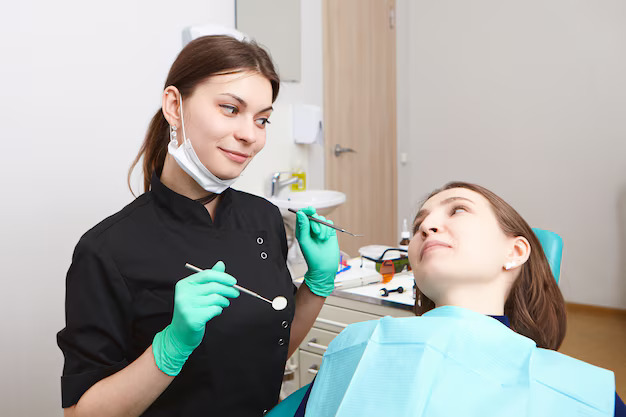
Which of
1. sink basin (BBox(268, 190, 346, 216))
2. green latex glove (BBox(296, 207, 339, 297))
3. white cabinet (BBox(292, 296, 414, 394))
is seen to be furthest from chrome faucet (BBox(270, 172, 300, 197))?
green latex glove (BBox(296, 207, 339, 297))

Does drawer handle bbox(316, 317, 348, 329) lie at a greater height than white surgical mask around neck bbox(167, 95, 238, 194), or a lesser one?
lesser

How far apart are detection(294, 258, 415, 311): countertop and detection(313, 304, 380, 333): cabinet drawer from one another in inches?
1.8

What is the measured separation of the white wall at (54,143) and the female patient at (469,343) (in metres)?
1.07

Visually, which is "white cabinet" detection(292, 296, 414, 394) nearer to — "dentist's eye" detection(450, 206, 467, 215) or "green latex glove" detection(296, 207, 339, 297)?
"green latex glove" detection(296, 207, 339, 297)

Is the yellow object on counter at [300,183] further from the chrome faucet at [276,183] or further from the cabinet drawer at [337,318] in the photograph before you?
the cabinet drawer at [337,318]

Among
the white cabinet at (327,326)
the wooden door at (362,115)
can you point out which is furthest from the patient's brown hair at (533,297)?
the wooden door at (362,115)

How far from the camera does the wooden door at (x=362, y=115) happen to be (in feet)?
10.2

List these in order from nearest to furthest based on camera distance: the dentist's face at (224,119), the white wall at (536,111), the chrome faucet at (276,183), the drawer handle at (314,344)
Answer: the dentist's face at (224,119), the drawer handle at (314,344), the chrome faucet at (276,183), the white wall at (536,111)

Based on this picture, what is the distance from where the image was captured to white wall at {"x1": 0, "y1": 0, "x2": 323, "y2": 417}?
1.52 m

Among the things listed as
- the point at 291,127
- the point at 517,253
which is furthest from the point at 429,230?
the point at 291,127

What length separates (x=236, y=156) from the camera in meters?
1.08

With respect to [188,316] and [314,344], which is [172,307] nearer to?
[188,316]

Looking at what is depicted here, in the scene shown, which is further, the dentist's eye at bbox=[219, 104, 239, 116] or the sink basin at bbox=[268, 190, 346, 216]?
the sink basin at bbox=[268, 190, 346, 216]

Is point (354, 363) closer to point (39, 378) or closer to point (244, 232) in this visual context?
point (244, 232)
